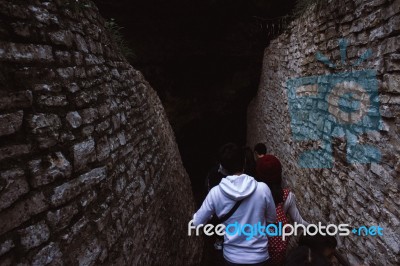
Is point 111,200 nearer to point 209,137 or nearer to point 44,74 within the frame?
point 44,74

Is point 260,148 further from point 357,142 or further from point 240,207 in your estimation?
point 240,207

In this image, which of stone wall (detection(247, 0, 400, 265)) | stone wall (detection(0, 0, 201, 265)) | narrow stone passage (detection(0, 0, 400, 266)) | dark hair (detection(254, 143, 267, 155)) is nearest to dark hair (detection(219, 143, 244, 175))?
narrow stone passage (detection(0, 0, 400, 266))

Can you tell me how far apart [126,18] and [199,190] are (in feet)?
18.8

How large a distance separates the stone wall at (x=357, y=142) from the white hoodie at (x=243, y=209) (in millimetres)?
916

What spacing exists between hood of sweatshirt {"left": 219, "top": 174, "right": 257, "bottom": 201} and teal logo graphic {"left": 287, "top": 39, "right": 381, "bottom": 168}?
1119 mm

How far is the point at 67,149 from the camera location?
1.58 meters

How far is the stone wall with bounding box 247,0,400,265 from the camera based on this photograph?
216 centimetres

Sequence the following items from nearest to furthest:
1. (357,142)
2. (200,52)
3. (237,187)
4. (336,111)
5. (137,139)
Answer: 1. (237,187)
2. (357,142)
3. (137,139)
4. (336,111)
5. (200,52)

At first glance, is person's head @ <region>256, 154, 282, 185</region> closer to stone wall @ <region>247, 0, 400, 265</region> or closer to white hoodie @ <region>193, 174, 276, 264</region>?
white hoodie @ <region>193, 174, 276, 264</region>

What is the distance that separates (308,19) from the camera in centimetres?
392

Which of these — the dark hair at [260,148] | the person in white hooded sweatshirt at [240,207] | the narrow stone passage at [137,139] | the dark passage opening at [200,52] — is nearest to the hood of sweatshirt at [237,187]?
the person in white hooded sweatshirt at [240,207]

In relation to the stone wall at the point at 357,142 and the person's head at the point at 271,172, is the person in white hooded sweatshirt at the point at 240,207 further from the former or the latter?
the stone wall at the point at 357,142

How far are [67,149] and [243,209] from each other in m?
1.19

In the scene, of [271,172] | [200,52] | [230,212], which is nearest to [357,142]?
[271,172]
